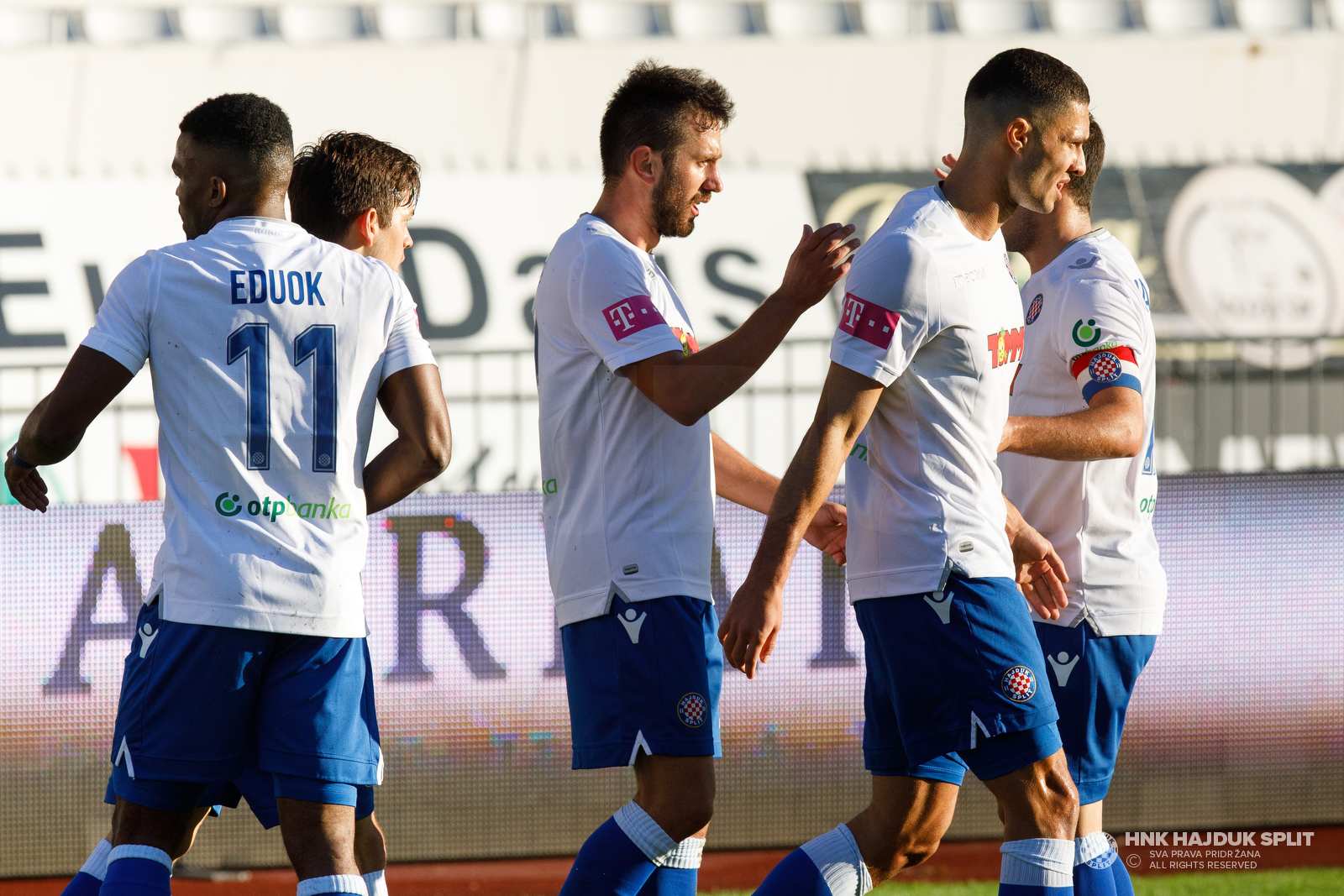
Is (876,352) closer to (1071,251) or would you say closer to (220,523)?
(1071,251)

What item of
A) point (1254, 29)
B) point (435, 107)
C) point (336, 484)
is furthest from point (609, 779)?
point (1254, 29)

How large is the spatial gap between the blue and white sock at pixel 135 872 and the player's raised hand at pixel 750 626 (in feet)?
3.46

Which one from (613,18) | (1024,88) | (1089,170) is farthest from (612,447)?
(613,18)

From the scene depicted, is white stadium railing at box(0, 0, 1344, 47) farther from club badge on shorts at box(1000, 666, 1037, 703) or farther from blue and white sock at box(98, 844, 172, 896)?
blue and white sock at box(98, 844, 172, 896)

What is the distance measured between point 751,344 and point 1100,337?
2.92 ft

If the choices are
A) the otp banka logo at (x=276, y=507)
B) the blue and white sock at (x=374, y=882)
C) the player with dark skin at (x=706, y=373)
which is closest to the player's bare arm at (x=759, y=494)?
the player with dark skin at (x=706, y=373)

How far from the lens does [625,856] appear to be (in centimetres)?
259

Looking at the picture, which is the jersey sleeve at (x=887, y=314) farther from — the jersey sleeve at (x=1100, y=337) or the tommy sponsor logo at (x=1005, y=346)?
the jersey sleeve at (x=1100, y=337)

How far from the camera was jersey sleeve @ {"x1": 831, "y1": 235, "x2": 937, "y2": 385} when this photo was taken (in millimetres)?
2510

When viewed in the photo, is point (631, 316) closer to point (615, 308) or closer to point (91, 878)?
point (615, 308)

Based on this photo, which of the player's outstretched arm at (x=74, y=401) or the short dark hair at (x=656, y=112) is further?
the short dark hair at (x=656, y=112)

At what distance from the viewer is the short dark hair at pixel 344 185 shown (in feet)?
10.1

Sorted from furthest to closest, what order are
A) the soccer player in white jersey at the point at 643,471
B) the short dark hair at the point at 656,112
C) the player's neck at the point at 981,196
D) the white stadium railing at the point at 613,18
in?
the white stadium railing at the point at 613,18 → the short dark hair at the point at 656,112 → the player's neck at the point at 981,196 → the soccer player in white jersey at the point at 643,471

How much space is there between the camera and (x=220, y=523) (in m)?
2.42
